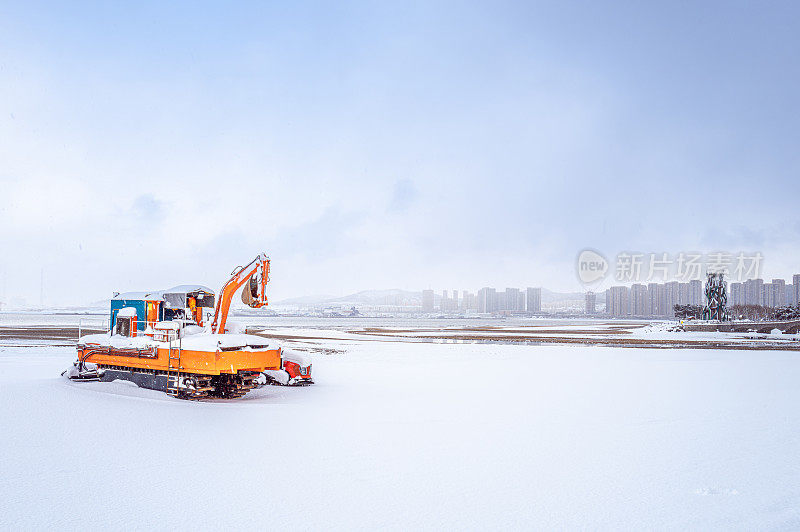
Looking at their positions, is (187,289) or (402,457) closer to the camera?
(402,457)

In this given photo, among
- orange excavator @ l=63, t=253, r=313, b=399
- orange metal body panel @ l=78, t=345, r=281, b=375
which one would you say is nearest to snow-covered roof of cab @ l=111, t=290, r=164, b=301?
orange excavator @ l=63, t=253, r=313, b=399

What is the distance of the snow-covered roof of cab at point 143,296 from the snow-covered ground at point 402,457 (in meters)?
2.42

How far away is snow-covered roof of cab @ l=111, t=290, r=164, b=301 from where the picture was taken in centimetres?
1480

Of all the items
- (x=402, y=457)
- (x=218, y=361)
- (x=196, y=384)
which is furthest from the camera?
(x=196, y=384)

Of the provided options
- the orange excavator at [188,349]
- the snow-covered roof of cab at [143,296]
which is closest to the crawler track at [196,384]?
the orange excavator at [188,349]

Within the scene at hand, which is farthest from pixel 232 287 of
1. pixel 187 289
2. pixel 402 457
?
pixel 402 457

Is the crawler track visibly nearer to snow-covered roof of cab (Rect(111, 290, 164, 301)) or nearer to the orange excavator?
the orange excavator

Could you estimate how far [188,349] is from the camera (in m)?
12.3

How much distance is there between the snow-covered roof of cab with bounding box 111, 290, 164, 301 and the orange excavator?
0.03 m

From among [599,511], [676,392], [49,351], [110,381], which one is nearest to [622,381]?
[676,392]

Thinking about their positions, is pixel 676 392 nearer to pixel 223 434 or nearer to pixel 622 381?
pixel 622 381

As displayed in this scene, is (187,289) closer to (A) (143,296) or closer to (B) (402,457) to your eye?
(A) (143,296)

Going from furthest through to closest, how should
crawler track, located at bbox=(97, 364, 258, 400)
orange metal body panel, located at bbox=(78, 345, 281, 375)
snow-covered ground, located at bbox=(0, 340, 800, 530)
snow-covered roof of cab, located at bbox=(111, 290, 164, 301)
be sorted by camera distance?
snow-covered roof of cab, located at bbox=(111, 290, 164, 301) → crawler track, located at bbox=(97, 364, 258, 400) → orange metal body panel, located at bbox=(78, 345, 281, 375) → snow-covered ground, located at bbox=(0, 340, 800, 530)

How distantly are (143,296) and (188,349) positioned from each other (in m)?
3.75
